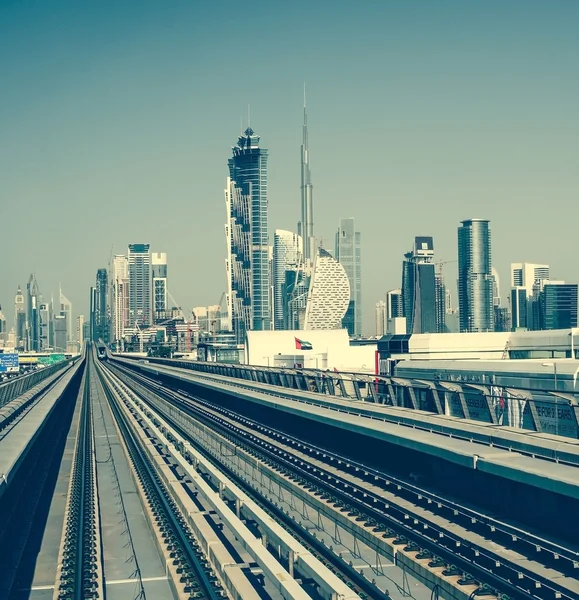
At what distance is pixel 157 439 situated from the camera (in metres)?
40.0

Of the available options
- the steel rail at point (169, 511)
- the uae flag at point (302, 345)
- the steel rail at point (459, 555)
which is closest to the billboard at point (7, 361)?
the uae flag at point (302, 345)

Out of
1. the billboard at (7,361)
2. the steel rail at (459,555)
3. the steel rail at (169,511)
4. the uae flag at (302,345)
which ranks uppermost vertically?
the uae flag at (302,345)

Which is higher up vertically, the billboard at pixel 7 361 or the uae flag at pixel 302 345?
the uae flag at pixel 302 345

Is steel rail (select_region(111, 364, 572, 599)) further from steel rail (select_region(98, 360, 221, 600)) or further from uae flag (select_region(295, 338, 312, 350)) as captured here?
uae flag (select_region(295, 338, 312, 350))

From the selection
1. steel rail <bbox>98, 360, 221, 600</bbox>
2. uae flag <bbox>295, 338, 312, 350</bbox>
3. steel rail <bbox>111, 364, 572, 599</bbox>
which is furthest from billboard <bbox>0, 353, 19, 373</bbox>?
steel rail <bbox>111, 364, 572, 599</bbox>

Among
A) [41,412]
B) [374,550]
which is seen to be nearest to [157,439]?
[41,412]

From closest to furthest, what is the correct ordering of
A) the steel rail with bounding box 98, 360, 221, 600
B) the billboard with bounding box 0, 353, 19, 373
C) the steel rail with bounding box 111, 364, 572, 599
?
the steel rail with bounding box 111, 364, 572, 599, the steel rail with bounding box 98, 360, 221, 600, the billboard with bounding box 0, 353, 19, 373

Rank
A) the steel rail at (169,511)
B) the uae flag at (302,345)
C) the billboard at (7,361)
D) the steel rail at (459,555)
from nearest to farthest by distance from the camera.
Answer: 1. the steel rail at (459,555)
2. the steel rail at (169,511)
3. the billboard at (7,361)
4. the uae flag at (302,345)

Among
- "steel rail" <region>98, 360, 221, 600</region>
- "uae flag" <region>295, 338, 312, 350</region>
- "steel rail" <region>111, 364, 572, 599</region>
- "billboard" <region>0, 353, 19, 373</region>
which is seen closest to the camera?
"steel rail" <region>111, 364, 572, 599</region>

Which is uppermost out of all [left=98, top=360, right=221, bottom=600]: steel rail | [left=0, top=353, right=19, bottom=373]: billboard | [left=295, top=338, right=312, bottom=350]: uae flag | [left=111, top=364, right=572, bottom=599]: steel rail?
[left=295, top=338, right=312, bottom=350]: uae flag

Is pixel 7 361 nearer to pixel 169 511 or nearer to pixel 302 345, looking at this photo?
pixel 302 345

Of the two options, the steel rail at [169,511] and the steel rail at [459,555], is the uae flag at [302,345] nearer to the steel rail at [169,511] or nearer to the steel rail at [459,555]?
the steel rail at [169,511]

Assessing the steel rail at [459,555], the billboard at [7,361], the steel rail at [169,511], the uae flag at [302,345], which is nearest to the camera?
the steel rail at [459,555]

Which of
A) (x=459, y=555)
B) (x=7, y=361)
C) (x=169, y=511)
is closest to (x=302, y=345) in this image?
(x=7, y=361)
